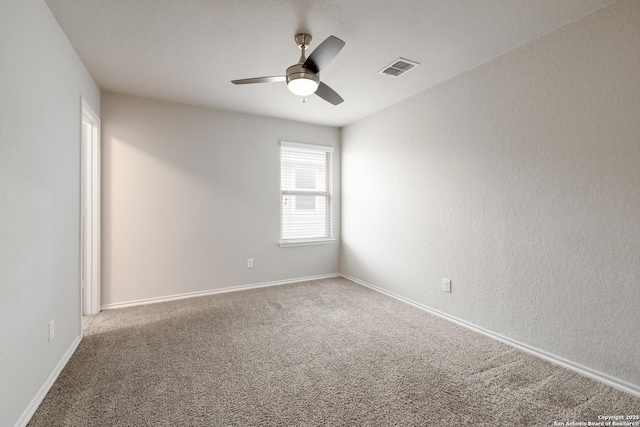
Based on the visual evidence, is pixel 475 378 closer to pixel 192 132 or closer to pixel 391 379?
pixel 391 379

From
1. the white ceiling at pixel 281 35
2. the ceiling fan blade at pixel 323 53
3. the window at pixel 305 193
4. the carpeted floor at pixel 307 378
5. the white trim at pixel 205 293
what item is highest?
the white ceiling at pixel 281 35

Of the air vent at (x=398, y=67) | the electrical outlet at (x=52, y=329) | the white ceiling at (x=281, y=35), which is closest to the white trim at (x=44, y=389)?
the electrical outlet at (x=52, y=329)

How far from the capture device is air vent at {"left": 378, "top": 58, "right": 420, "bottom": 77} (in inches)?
104

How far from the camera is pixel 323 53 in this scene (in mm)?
1917

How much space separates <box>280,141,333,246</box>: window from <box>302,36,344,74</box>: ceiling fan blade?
7.62 feet

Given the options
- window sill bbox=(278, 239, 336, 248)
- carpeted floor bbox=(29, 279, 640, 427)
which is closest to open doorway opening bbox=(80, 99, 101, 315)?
carpeted floor bbox=(29, 279, 640, 427)

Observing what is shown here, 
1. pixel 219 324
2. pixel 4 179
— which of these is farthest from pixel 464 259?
pixel 4 179

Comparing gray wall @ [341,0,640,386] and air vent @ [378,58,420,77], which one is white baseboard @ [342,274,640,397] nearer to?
gray wall @ [341,0,640,386]

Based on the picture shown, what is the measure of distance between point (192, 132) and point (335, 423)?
3555 millimetres

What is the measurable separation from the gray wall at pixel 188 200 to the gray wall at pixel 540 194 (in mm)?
1928

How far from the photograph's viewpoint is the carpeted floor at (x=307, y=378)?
161cm

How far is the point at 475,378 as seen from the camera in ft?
6.45

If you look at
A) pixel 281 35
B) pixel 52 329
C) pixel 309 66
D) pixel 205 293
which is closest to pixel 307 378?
pixel 52 329

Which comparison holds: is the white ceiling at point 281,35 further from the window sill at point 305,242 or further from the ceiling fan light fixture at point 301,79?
the window sill at point 305,242
